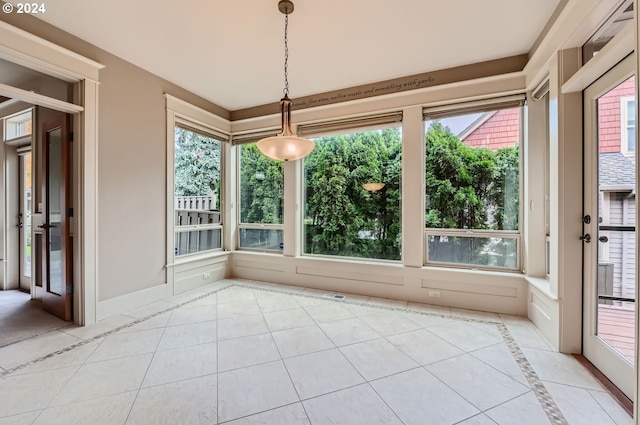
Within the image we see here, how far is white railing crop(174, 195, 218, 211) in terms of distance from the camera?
3.95 m

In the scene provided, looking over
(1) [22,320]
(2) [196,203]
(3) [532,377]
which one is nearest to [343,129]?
(2) [196,203]

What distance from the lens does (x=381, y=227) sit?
384 centimetres

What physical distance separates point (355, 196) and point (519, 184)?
6.46 ft

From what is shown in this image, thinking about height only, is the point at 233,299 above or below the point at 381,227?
below

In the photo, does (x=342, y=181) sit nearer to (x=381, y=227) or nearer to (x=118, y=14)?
(x=381, y=227)

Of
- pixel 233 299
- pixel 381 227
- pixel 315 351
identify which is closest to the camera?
pixel 315 351

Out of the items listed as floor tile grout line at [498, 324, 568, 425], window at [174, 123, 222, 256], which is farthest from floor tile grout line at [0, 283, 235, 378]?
floor tile grout line at [498, 324, 568, 425]

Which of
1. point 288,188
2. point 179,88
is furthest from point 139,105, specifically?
point 288,188

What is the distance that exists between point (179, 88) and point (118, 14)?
4.62ft

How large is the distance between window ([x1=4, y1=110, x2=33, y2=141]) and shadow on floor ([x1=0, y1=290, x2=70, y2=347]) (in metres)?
2.30

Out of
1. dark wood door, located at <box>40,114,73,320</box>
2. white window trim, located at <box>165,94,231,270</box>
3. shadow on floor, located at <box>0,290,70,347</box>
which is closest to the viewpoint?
shadow on floor, located at <box>0,290,70,347</box>

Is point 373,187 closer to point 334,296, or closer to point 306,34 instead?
point 334,296

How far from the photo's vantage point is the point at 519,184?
3055 millimetres

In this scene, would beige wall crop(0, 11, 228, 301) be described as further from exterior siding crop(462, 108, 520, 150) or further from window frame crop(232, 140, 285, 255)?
exterior siding crop(462, 108, 520, 150)
